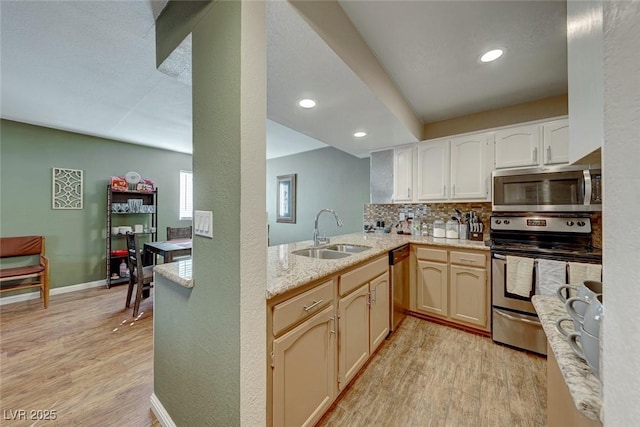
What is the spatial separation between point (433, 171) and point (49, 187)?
208 inches

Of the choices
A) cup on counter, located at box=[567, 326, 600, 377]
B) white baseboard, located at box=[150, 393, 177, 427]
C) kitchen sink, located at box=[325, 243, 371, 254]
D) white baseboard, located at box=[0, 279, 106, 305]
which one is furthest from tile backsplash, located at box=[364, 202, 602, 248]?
white baseboard, located at box=[0, 279, 106, 305]

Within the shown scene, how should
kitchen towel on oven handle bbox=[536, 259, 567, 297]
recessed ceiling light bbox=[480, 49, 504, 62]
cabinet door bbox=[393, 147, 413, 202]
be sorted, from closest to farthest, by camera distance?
recessed ceiling light bbox=[480, 49, 504, 62] → kitchen towel on oven handle bbox=[536, 259, 567, 297] → cabinet door bbox=[393, 147, 413, 202]

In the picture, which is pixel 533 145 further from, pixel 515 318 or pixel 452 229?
pixel 515 318

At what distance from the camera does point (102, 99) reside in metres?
2.64

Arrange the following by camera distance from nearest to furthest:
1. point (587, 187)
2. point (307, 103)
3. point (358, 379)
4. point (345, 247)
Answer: point (358, 379) < point (587, 187) < point (307, 103) < point (345, 247)

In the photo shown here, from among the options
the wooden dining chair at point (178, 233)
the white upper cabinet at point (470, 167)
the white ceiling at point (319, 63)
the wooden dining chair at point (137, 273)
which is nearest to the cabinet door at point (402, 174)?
the white ceiling at point (319, 63)

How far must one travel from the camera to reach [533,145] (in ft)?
7.73

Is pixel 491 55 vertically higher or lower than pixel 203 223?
higher

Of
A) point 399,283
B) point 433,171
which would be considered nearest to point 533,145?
point 433,171

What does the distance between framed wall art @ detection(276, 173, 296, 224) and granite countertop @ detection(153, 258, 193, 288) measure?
356 cm

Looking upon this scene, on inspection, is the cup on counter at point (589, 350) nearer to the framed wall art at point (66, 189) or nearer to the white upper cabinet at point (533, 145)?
the white upper cabinet at point (533, 145)

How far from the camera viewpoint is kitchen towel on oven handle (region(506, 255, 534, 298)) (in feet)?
6.63

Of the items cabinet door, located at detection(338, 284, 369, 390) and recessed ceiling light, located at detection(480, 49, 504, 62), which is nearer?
cabinet door, located at detection(338, 284, 369, 390)

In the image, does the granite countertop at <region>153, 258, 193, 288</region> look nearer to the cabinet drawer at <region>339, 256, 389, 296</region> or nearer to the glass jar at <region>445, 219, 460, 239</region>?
the cabinet drawer at <region>339, 256, 389, 296</region>
